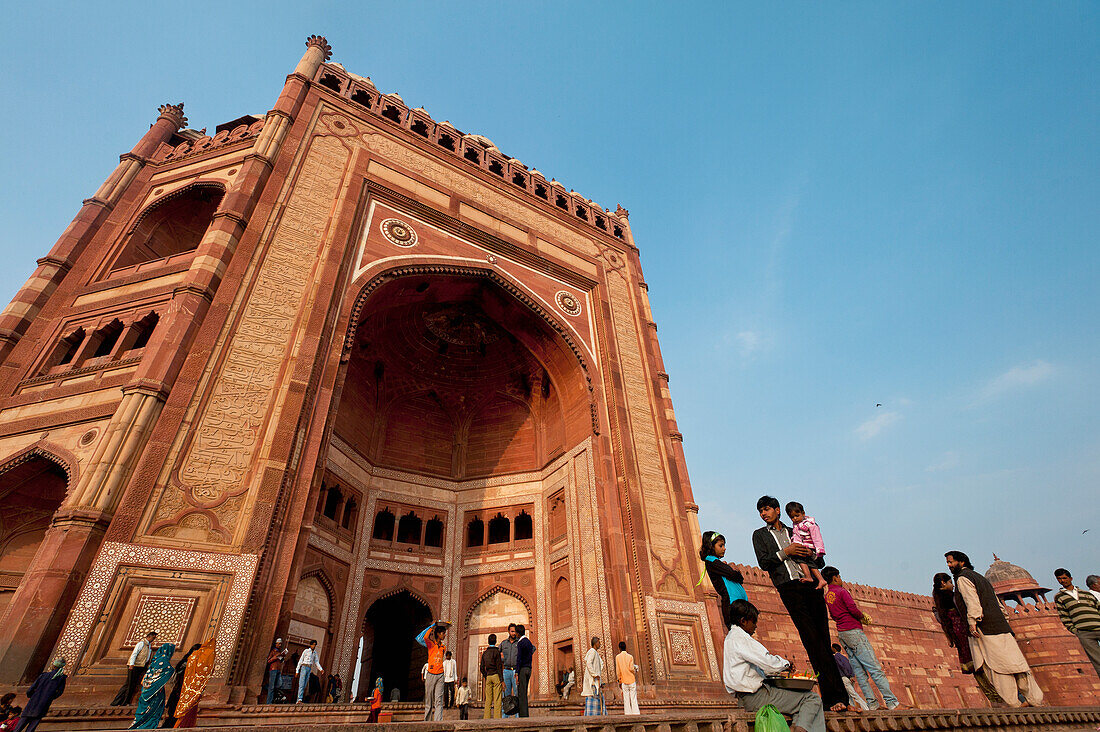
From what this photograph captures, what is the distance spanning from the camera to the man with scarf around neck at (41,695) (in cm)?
533

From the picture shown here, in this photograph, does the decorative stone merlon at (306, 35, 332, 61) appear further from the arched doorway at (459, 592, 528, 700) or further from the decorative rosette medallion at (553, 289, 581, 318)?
the arched doorway at (459, 592, 528, 700)

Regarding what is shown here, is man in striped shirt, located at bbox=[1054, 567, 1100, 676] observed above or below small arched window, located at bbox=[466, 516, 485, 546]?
below

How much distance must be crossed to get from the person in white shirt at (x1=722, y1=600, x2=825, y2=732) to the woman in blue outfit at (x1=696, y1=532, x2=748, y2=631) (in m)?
1.22

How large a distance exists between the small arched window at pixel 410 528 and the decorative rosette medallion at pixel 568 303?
667 centimetres

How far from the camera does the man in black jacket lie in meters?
4.02

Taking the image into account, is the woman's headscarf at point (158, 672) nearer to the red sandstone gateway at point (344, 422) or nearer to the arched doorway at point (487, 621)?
the red sandstone gateway at point (344, 422)

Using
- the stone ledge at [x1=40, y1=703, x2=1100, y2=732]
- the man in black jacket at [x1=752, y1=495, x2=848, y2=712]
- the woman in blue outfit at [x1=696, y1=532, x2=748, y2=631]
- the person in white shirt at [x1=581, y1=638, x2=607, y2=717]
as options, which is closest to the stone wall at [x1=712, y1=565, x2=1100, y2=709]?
the person in white shirt at [x1=581, y1=638, x2=607, y2=717]

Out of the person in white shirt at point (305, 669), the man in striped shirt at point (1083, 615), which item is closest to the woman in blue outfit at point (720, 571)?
the man in striped shirt at point (1083, 615)

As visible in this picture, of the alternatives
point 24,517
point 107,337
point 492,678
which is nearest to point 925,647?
point 492,678

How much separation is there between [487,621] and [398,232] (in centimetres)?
949

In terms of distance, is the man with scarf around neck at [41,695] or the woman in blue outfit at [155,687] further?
the man with scarf around neck at [41,695]

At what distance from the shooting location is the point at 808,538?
448 centimetres

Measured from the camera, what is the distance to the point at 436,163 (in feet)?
50.6

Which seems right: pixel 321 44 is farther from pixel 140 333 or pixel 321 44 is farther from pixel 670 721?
pixel 670 721
